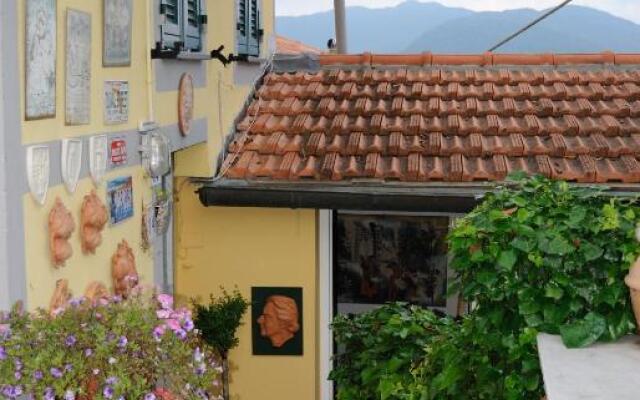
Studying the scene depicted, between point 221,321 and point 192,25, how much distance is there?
2.47 meters

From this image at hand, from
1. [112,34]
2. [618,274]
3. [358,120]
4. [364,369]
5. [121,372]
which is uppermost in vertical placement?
[112,34]

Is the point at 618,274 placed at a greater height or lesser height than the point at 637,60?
lesser

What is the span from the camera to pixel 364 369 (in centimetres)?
565

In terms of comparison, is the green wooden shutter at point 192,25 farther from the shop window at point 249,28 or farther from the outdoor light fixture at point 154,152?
the shop window at point 249,28

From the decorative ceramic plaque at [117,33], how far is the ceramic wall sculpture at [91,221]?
2.73ft

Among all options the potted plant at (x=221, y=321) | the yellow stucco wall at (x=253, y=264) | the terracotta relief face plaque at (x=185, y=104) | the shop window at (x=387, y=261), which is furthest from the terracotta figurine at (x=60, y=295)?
the shop window at (x=387, y=261)

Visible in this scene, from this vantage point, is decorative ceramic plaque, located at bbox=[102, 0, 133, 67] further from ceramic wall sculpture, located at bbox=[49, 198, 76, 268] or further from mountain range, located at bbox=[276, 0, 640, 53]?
mountain range, located at bbox=[276, 0, 640, 53]

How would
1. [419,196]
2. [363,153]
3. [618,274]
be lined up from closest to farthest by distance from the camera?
[618,274] → [419,196] → [363,153]

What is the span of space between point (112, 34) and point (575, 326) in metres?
3.17

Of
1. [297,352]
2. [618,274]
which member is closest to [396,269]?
[297,352]

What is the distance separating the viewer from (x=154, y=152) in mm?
5668

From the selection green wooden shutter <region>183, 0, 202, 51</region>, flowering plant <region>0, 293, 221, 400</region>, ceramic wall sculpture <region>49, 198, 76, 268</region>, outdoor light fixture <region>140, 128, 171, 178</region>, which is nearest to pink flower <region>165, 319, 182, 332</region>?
flowering plant <region>0, 293, 221, 400</region>

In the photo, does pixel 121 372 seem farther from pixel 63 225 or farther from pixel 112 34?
pixel 112 34

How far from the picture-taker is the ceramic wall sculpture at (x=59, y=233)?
421 centimetres
